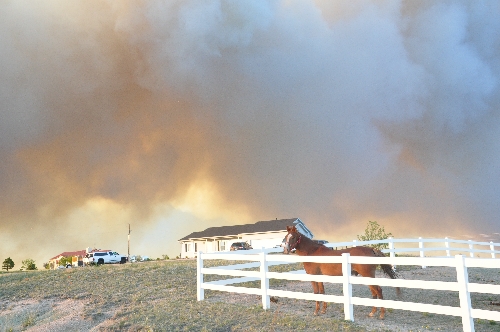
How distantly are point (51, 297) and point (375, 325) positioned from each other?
46.6 feet

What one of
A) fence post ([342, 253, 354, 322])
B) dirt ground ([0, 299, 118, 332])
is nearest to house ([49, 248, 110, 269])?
dirt ground ([0, 299, 118, 332])

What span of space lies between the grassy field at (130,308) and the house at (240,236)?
33.5m

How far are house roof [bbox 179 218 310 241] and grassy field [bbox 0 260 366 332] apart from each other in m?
34.7

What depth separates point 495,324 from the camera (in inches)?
455

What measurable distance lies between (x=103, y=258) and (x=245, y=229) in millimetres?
19147

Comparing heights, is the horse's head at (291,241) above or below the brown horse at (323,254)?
above

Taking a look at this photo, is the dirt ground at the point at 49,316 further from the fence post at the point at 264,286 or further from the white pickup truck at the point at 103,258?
the white pickup truck at the point at 103,258

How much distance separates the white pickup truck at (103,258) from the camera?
1970 inches

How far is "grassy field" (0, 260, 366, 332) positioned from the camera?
35.1 feet

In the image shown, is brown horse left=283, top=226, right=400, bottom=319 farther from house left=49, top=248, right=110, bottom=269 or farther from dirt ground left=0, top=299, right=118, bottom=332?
house left=49, top=248, right=110, bottom=269

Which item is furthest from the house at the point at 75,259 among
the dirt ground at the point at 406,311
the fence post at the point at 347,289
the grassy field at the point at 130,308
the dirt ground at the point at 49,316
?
the fence post at the point at 347,289

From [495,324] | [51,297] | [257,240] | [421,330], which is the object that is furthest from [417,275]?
[257,240]

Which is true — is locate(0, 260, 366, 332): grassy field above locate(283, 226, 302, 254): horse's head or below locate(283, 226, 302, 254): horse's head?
below

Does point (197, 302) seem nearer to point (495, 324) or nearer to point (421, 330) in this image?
point (421, 330)
